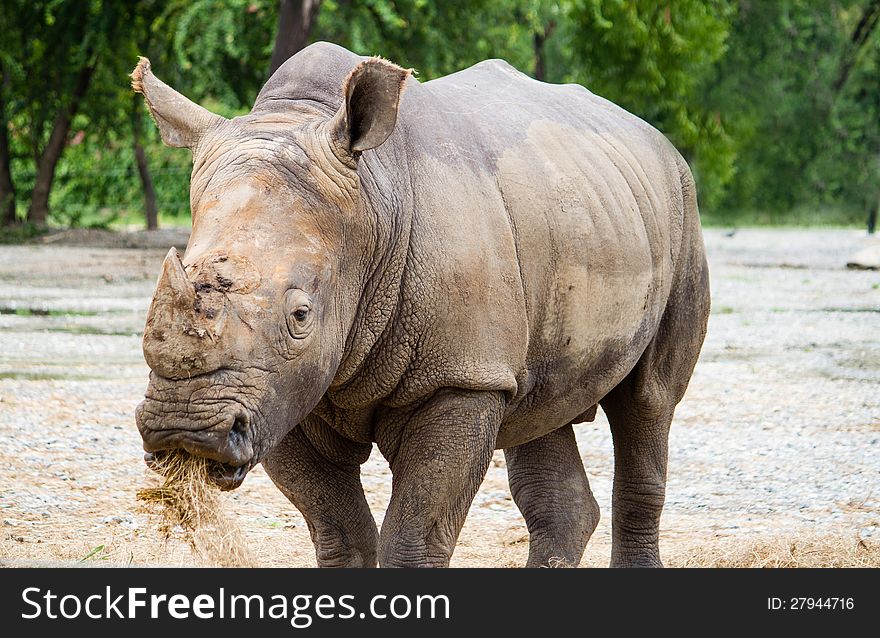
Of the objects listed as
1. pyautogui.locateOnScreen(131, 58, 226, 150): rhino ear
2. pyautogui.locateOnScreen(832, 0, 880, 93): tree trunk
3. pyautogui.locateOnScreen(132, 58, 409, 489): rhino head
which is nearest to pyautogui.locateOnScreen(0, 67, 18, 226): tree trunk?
pyautogui.locateOnScreen(131, 58, 226, 150): rhino ear

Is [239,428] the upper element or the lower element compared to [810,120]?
lower

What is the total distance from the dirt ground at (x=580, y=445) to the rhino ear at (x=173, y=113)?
1245mm

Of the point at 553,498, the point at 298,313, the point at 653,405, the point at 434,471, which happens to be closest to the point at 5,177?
the point at 553,498

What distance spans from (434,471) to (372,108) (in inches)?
47.6

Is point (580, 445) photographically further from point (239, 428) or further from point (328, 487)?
point (239, 428)

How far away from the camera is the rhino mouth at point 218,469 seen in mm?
3535

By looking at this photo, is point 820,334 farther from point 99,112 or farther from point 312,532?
point 99,112

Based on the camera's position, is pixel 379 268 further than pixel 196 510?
Yes

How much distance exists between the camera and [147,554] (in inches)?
241

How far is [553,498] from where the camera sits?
5891 millimetres

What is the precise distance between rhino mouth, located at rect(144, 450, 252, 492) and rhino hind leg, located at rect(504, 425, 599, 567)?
8.25 ft

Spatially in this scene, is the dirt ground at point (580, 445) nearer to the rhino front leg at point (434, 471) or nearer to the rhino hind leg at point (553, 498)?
the rhino hind leg at point (553, 498)

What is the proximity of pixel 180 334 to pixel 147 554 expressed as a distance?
2.98 metres

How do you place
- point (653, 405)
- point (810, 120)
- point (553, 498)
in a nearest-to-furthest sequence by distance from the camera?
point (653, 405), point (553, 498), point (810, 120)
